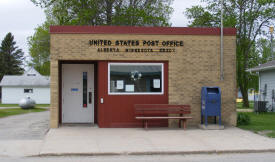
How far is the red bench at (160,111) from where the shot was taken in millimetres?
13142

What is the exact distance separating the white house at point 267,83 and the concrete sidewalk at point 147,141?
10.6 meters

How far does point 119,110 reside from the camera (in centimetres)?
1357

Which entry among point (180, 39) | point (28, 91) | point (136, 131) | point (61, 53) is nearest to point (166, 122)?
point (136, 131)

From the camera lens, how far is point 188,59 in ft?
45.6

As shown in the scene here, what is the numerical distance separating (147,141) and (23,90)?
4274cm

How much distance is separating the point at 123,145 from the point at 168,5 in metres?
24.1

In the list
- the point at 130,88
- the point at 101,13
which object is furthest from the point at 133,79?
the point at 101,13

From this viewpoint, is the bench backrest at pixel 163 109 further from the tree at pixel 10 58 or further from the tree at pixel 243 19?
the tree at pixel 10 58

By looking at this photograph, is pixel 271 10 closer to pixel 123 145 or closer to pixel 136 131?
pixel 136 131

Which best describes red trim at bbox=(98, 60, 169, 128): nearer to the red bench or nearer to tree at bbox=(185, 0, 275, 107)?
the red bench

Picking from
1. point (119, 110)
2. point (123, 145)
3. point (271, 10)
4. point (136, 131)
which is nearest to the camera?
point (123, 145)

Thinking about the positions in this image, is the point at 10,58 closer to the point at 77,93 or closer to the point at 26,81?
the point at 26,81

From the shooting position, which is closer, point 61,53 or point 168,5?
point 61,53

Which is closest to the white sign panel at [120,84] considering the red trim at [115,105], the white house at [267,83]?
the red trim at [115,105]
